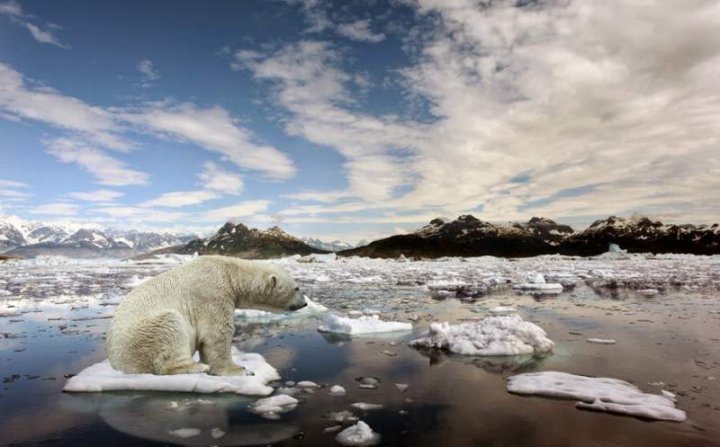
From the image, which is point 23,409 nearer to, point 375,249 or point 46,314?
point 46,314

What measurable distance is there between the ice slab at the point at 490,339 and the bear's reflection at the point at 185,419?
14.3 ft

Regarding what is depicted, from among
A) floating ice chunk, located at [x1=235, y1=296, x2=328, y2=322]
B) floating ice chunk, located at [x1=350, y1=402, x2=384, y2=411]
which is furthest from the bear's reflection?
floating ice chunk, located at [x1=235, y1=296, x2=328, y2=322]

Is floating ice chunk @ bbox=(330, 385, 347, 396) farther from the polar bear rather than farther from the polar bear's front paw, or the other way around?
the polar bear

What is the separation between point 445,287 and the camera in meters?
23.6

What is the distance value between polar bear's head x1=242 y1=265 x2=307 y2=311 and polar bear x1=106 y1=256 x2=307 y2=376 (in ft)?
0.06

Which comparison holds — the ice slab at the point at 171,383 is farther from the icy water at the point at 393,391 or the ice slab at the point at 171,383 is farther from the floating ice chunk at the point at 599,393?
the floating ice chunk at the point at 599,393

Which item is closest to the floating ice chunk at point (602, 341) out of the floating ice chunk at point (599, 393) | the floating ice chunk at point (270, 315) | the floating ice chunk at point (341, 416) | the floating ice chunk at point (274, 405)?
the floating ice chunk at point (599, 393)

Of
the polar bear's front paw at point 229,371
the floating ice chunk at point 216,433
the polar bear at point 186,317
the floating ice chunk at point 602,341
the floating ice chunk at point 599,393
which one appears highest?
the polar bear at point 186,317

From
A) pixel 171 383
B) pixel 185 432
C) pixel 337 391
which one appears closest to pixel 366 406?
pixel 337 391

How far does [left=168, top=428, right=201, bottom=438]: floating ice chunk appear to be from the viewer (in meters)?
4.48

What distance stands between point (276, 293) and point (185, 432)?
306 cm

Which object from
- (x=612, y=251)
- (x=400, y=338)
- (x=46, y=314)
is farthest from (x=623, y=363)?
(x=612, y=251)

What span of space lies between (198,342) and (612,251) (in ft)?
401

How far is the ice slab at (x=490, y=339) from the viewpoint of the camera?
8227 millimetres
